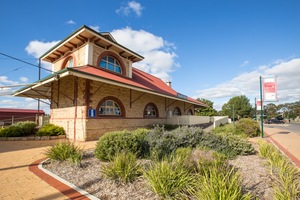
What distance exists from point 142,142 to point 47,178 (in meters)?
3.08

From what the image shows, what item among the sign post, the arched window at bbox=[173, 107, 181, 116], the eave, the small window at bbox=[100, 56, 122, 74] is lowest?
the arched window at bbox=[173, 107, 181, 116]

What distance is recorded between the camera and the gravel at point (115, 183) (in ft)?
10.6

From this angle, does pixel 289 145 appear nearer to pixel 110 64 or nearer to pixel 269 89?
pixel 269 89

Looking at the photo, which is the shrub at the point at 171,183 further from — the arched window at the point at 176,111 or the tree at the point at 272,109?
the tree at the point at 272,109

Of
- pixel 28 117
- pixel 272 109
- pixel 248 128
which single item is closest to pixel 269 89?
pixel 248 128

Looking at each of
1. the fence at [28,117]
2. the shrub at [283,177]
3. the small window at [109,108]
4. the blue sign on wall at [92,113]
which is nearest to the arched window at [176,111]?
the small window at [109,108]

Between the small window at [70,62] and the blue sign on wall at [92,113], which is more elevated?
the small window at [70,62]

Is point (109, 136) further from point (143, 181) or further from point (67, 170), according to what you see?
point (143, 181)

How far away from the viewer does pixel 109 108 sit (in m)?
11.8

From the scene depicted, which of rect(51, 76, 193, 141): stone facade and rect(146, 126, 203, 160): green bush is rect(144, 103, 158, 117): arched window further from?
rect(146, 126, 203, 160): green bush

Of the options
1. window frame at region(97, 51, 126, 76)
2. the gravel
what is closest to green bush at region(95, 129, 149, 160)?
the gravel

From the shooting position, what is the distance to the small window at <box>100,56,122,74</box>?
1267 centimetres

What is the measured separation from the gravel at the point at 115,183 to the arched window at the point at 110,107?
6.00 m

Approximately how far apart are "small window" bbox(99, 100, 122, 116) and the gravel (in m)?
6.07
